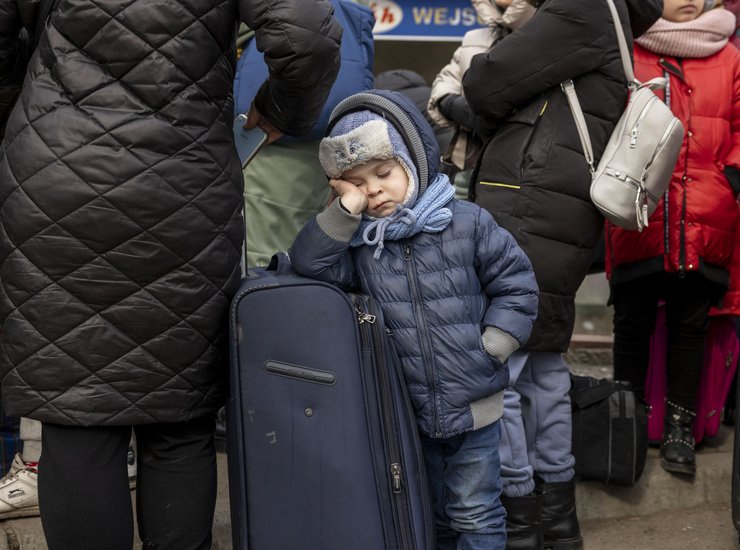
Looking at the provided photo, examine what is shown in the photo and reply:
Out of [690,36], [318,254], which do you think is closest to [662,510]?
[690,36]

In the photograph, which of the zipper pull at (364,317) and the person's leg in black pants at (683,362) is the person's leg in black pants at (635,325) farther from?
the zipper pull at (364,317)

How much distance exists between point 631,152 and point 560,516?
1207 mm

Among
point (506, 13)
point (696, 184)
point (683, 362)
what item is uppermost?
point (506, 13)

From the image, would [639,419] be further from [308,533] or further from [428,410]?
[308,533]

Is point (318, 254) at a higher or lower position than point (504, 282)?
higher

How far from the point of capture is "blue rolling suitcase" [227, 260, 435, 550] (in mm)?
2375

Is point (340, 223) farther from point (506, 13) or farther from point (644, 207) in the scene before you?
point (506, 13)

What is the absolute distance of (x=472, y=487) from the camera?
2652 millimetres

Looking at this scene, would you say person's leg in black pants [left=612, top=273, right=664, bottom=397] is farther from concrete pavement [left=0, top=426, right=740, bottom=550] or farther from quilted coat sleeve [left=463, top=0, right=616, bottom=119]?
quilted coat sleeve [left=463, top=0, right=616, bottom=119]

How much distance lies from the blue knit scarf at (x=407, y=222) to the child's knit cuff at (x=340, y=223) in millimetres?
63

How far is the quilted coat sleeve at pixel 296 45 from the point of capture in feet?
7.23

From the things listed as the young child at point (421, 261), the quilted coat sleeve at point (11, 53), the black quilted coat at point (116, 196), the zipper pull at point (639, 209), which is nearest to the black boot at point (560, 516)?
the young child at point (421, 261)

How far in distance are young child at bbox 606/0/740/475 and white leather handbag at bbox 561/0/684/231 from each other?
0.47 m

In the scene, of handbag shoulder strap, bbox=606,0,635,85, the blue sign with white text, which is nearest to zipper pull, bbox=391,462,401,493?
handbag shoulder strap, bbox=606,0,635,85
